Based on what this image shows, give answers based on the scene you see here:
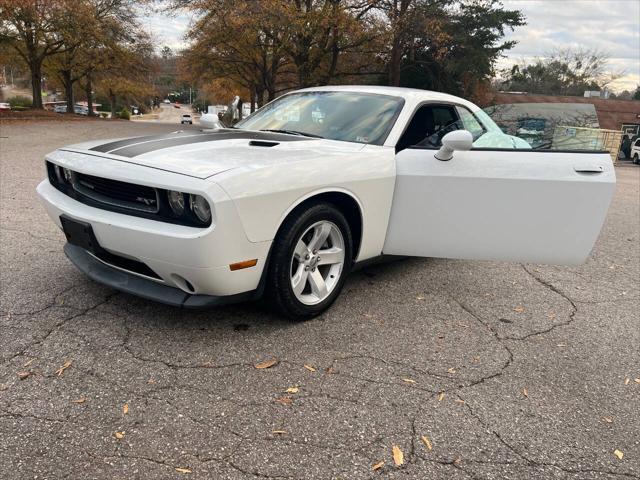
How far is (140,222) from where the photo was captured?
2.73 metres

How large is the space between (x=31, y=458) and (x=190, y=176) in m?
1.42

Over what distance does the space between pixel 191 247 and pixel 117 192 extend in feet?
2.29

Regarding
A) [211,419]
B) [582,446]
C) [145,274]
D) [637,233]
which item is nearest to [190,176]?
[145,274]

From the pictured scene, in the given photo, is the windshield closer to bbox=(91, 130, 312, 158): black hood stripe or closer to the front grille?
bbox=(91, 130, 312, 158): black hood stripe

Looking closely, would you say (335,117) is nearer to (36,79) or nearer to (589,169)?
(589,169)

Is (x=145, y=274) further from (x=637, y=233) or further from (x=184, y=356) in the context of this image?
(x=637, y=233)

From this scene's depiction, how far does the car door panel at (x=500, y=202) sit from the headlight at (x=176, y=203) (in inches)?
61.3

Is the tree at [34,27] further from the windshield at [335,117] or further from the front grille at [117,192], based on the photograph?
the front grille at [117,192]

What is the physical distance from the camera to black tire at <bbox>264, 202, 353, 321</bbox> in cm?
295

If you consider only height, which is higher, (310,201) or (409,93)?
(409,93)

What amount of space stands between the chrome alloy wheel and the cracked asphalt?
0.21 metres

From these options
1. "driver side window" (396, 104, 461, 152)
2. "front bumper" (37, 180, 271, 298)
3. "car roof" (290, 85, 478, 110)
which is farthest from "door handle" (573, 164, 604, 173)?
"front bumper" (37, 180, 271, 298)

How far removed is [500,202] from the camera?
3.54 meters

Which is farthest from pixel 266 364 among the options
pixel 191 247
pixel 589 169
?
pixel 589 169
